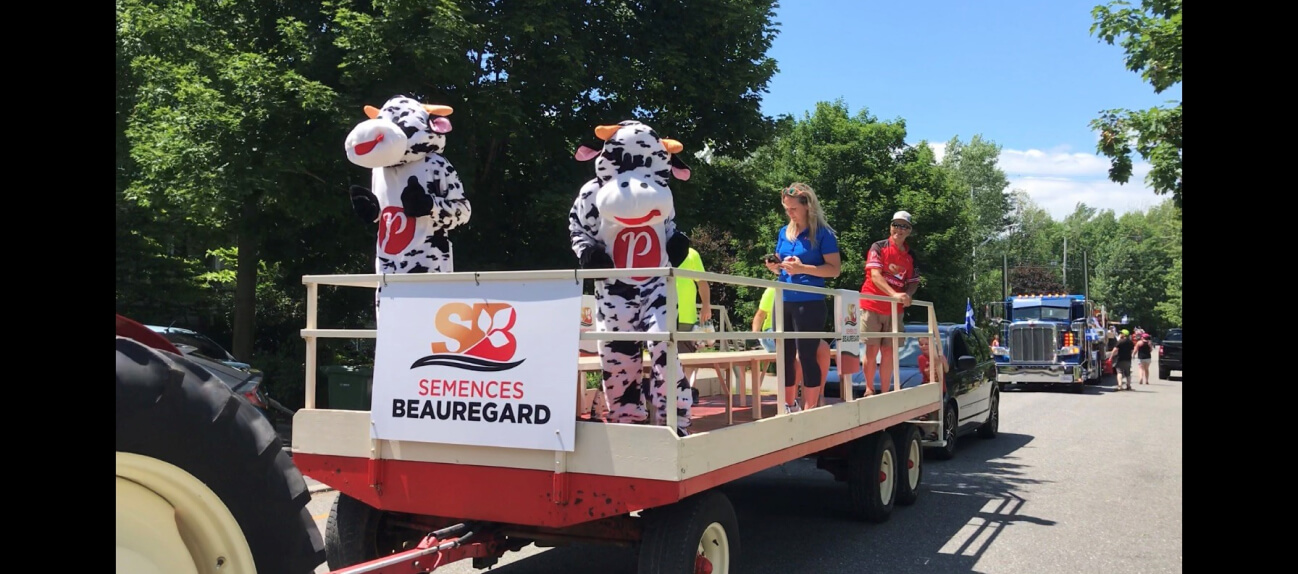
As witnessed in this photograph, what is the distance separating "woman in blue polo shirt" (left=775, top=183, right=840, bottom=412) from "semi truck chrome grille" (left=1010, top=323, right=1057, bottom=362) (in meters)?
20.8

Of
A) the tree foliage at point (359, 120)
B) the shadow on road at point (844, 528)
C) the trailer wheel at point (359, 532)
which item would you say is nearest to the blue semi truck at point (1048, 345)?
the tree foliage at point (359, 120)

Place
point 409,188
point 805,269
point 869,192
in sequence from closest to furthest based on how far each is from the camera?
point 409,188 < point 805,269 < point 869,192

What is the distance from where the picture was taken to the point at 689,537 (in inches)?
161

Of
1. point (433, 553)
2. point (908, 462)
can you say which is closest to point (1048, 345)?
point (908, 462)

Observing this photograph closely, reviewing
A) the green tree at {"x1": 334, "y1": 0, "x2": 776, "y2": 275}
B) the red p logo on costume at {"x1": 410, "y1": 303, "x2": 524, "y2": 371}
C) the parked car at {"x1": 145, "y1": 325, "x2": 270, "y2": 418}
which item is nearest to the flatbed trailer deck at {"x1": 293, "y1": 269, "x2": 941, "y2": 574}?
the red p logo on costume at {"x1": 410, "y1": 303, "x2": 524, "y2": 371}

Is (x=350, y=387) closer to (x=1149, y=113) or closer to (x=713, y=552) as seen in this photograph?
(x=713, y=552)

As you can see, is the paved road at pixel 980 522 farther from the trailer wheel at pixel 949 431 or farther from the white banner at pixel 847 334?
the white banner at pixel 847 334

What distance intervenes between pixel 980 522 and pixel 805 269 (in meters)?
2.85

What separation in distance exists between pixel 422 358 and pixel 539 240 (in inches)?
416

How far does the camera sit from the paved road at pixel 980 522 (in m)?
6.11

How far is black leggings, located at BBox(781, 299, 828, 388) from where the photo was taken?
5.99 meters

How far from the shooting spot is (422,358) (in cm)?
421

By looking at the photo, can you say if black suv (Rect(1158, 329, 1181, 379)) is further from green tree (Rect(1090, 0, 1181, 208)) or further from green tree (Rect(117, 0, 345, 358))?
green tree (Rect(117, 0, 345, 358))

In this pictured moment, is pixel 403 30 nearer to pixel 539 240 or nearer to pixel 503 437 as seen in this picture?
pixel 539 240
